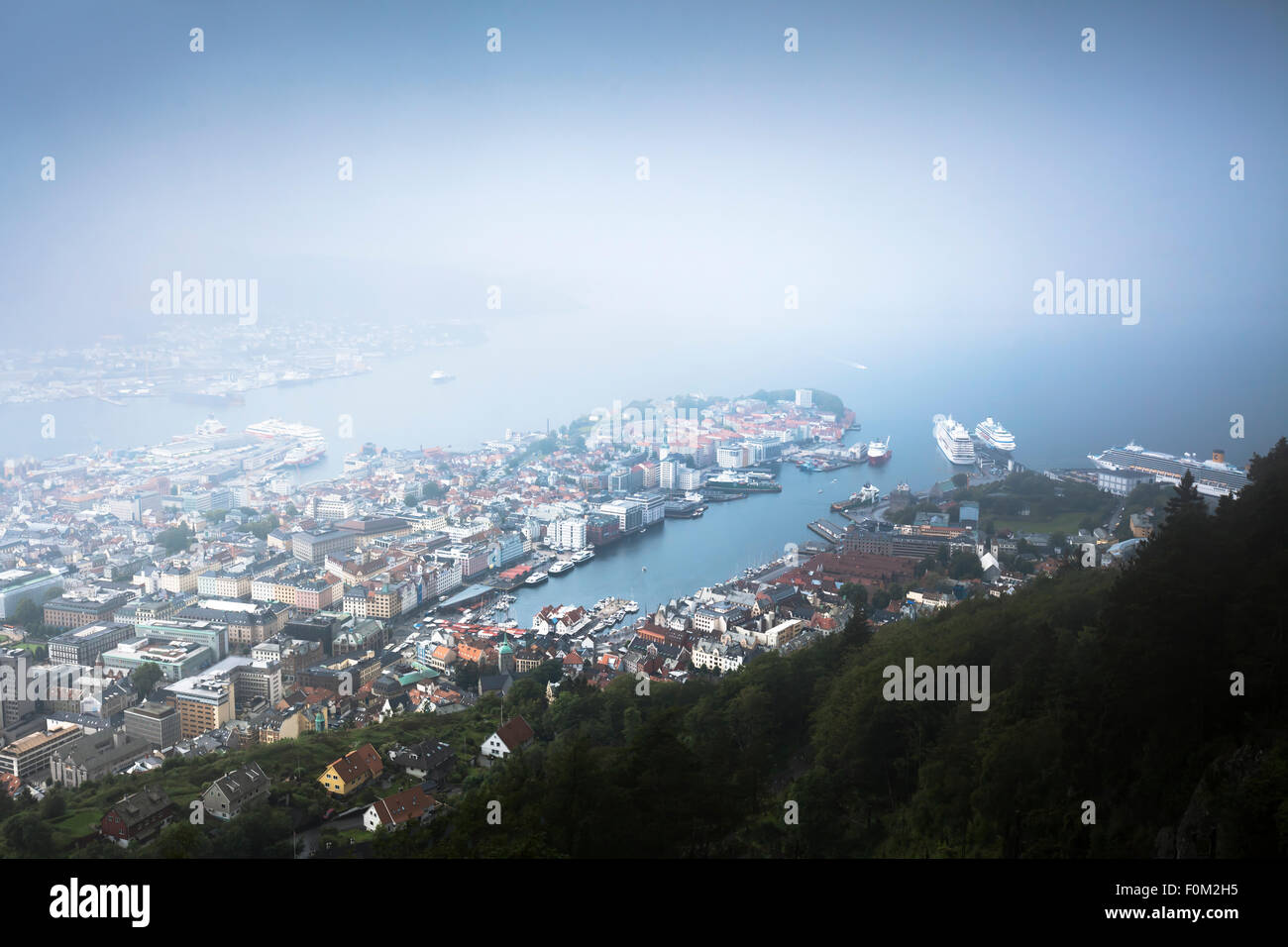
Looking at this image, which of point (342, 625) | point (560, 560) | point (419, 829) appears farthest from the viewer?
point (560, 560)

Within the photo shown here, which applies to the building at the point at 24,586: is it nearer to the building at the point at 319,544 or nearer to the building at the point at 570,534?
the building at the point at 319,544

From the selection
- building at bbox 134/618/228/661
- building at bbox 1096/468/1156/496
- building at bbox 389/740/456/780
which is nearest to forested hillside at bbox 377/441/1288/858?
building at bbox 389/740/456/780

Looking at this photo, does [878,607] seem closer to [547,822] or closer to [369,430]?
[547,822]

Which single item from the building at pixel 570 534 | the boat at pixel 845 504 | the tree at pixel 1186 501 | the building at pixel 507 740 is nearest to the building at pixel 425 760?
the building at pixel 507 740

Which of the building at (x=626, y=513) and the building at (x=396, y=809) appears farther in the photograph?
the building at (x=626, y=513)

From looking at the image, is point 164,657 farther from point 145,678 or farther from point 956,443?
point 956,443
